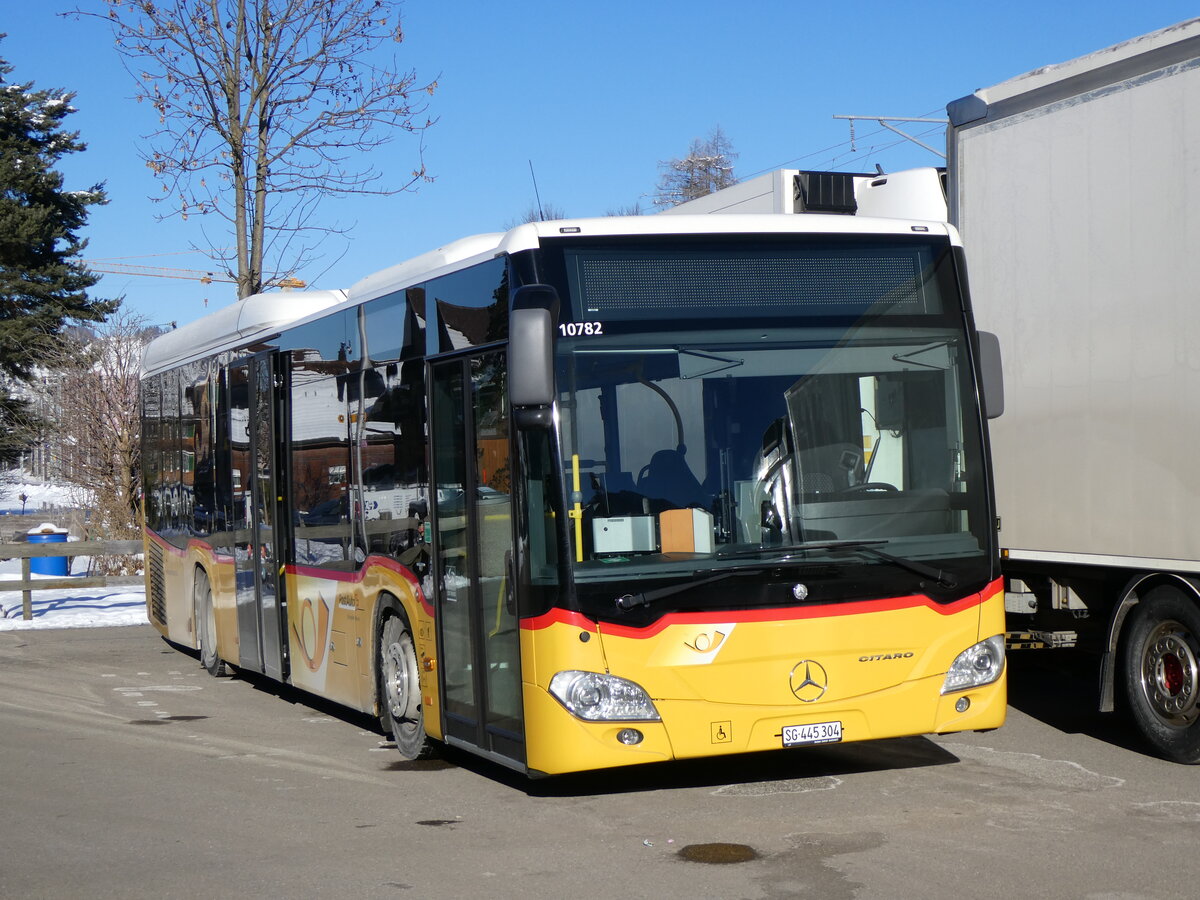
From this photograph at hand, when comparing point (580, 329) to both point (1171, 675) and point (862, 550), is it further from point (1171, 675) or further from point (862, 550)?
point (1171, 675)

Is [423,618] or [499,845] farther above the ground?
[423,618]

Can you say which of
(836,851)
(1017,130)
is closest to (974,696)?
(836,851)

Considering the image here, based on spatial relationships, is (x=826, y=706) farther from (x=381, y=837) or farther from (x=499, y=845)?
(x=381, y=837)

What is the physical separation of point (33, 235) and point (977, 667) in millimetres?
43433

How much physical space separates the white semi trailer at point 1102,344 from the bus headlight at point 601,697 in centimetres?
316

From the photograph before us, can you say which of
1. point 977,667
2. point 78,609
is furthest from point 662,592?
point 78,609

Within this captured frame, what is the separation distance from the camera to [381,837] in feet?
23.8

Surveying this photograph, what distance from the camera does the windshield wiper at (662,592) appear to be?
725 cm

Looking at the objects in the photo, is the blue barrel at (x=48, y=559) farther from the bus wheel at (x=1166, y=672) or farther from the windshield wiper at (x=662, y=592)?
the bus wheel at (x=1166, y=672)

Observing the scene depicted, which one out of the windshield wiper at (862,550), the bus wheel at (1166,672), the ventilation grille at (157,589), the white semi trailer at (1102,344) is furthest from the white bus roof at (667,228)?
the ventilation grille at (157,589)

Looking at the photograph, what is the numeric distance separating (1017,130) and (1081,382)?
1717mm

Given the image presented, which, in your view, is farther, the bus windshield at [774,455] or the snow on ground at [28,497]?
the snow on ground at [28,497]

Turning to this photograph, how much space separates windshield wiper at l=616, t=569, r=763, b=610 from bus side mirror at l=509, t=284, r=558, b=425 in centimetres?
93

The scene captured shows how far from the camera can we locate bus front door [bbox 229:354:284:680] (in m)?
11.8
